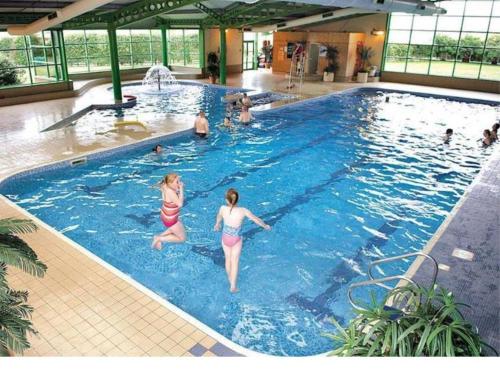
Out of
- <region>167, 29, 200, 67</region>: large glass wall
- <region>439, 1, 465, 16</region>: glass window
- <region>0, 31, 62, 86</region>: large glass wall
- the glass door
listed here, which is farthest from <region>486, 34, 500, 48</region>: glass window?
<region>0, 31, 62, 86</region>: large glass wall

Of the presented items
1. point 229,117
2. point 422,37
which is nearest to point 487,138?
point 229,117

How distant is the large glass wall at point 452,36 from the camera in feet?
67.9

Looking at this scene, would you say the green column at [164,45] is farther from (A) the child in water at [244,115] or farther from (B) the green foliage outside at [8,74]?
(A) the child in water at [244,115]

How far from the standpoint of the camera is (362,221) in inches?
285

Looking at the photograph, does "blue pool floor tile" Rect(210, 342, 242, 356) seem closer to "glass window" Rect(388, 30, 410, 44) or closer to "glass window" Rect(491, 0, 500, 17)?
"glass window" Rect(491, 0, 500, 17)

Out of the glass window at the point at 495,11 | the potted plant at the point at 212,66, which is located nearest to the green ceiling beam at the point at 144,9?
the potted plant at the point at 212,66

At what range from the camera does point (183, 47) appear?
1020 inches

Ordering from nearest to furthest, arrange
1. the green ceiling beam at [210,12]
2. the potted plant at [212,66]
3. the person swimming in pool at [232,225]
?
the person swimming in pool at [232,225]
the green ceiling beam at [210,12]
the potted plant at [212,66]

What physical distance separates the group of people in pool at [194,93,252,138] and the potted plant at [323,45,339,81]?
8.95 m

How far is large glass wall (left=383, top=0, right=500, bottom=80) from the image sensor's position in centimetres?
2070

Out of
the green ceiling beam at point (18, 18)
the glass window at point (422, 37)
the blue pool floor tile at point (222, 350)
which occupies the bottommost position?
the blue pool floor tile at point (222, 350)

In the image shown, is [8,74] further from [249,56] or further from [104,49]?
[249,56]
